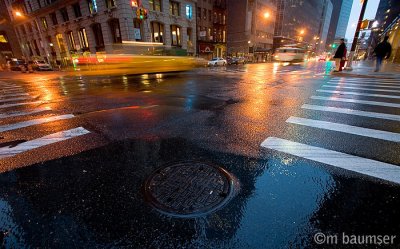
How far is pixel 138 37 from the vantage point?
2677 cm

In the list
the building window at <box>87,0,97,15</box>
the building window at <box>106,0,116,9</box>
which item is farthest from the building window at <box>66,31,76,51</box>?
the building window at <box>106,0,116,9</box>

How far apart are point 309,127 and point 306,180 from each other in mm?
1950

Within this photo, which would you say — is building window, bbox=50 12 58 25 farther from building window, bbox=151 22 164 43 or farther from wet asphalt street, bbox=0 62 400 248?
wet asphalt street, bbox=0 62 400 248

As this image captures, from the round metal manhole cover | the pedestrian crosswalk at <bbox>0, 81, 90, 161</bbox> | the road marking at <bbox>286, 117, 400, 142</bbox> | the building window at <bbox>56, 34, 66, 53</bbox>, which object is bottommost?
the pedestrian crosswalk at <bbox>0, 81, 90, 161</bbox>

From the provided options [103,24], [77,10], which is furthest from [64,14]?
[103,24]

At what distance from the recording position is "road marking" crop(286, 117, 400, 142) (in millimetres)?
3422

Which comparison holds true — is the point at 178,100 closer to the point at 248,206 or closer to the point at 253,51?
the point at 248,206

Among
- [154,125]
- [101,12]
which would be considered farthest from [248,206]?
[101,12]

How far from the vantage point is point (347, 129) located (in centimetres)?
377

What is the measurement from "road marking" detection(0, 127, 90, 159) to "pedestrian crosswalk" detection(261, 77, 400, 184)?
368 cm

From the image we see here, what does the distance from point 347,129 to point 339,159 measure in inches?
57.3

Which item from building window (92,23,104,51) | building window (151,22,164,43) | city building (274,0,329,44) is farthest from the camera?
city building (274,0,329,44)

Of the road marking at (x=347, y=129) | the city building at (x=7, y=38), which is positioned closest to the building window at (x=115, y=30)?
the road marking at (x=347, y=129)

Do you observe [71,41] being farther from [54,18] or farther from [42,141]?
[42,141]
